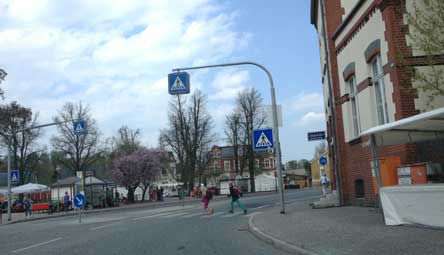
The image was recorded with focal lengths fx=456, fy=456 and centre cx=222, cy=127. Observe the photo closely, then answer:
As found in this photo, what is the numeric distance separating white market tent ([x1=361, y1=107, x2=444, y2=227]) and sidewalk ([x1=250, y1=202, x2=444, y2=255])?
0.88 feet

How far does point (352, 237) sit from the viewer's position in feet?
31.5

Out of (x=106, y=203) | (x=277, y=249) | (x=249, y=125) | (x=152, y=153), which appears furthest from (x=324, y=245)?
(x=249, y=125)

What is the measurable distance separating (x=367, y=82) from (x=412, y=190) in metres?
6.36

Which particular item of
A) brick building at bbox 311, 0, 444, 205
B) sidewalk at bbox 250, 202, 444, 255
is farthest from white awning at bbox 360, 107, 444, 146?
sidewalk at bbox 250, 202, 444, 255

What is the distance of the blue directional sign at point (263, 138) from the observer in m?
17.7

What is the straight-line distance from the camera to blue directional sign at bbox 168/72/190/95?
16844mm

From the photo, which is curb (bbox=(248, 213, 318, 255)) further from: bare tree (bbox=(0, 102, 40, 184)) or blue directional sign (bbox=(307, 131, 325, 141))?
bare tree (bbox=(0, 102, 40, 184))

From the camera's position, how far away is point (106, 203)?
4478 cm

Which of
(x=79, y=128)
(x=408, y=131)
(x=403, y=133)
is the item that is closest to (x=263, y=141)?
(x=403, y=133)

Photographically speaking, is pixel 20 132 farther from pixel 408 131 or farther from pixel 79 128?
pixel 408 131

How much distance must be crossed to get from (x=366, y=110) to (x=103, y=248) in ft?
32.7

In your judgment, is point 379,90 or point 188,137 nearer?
point 379,90

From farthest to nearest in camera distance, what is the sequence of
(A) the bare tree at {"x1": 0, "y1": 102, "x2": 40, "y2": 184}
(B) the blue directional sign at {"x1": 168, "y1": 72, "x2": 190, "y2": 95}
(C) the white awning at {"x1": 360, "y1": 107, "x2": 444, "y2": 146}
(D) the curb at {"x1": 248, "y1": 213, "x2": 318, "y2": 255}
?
(A) the bare tree at {"x1": 0, "y1": 102, "x2": 40, "y2": 184} → (B) the blue directional sign at {"x1": 168, "y1": 72, "x2": 190, "y2": 95} → (C) the white awning at {"x1": 360, "y1": 107, "x2": 444, "y2": 146} → (D) the curb at {"x1": 248, "y1": 213, "x2": 318, "y2": 255}

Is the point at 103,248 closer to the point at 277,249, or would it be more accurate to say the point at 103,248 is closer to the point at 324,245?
the point at 277,249
